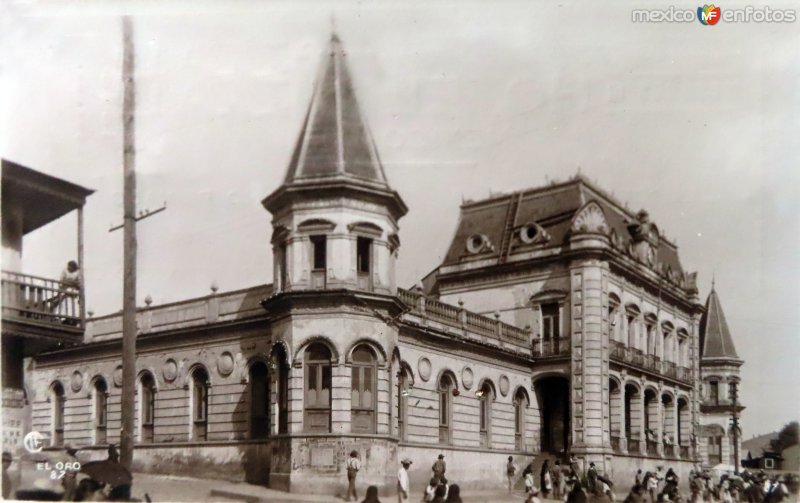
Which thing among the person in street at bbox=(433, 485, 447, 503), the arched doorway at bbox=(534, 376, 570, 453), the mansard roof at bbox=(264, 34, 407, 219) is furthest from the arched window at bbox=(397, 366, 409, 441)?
the arched doorway at bbox=(534, 376, 570, 453)

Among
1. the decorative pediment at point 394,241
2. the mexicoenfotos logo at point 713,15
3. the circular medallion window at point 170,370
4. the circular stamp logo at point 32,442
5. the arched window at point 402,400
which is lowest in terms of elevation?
the circular stamp logo at point 32,442

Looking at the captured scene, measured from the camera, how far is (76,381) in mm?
32750

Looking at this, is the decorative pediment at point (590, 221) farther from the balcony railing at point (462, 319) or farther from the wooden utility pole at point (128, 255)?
the wooden utility pole at point (128, 255)

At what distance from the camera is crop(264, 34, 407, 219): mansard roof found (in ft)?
82.5

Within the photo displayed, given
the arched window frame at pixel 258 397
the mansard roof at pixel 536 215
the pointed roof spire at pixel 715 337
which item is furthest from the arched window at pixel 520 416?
the pointed roof spire at pixel 715 337

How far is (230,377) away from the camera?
96.4 feet

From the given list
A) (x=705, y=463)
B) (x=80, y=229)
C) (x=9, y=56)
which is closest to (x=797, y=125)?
(x=80, y=229)

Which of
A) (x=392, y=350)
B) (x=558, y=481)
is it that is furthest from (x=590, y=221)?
(x=392, y=350)

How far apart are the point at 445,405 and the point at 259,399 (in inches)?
242

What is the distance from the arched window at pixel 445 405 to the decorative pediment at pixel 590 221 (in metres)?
8.05

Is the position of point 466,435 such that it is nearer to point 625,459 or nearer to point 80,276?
point 625,459

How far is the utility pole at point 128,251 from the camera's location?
69.3 feet

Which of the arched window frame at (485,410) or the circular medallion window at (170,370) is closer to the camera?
the circular medallion window at (170,370)

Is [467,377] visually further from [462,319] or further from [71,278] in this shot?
A: [71,278]
